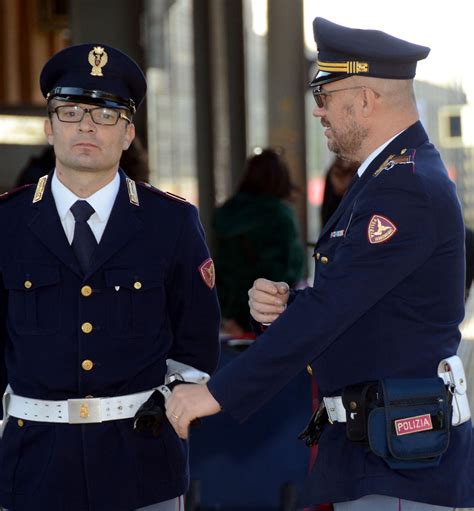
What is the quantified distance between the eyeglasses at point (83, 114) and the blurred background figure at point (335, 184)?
7.85 feet

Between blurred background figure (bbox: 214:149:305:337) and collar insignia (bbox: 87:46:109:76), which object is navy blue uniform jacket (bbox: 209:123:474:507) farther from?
blurred background figure (bbox: 214:149:305:337)

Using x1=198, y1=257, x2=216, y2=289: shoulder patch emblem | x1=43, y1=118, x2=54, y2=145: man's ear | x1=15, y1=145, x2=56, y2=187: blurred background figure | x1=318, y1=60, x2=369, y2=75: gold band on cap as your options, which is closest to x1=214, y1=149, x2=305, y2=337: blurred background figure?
x1=15, y1=145, x2=56, y2=187: blurred background figure

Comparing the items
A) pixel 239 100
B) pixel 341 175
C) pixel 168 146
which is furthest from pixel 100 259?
pixel 168 146

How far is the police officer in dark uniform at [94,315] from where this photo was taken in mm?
3053

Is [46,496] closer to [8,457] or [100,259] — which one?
[8,457]

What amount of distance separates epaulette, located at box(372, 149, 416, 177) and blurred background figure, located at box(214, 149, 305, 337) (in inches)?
132

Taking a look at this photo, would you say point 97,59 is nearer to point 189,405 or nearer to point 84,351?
point 84,351

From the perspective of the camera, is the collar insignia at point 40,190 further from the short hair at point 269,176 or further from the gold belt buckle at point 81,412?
the short hair at point 269,176

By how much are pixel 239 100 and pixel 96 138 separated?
20.0 ft

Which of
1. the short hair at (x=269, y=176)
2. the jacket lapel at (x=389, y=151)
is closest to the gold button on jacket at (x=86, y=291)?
the jacket lapel at (x=389, y=151)

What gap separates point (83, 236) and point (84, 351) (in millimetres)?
309

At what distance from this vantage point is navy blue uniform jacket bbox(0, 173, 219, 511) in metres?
3.05

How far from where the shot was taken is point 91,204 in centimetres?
320

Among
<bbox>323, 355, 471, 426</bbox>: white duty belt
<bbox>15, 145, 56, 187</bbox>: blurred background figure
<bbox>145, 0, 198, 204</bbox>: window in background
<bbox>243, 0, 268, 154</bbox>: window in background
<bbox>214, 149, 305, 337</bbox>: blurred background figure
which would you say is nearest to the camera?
<bbox>323, 355, 471, 426</bbox>: white duty belt
